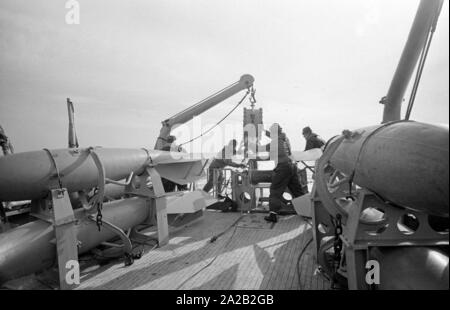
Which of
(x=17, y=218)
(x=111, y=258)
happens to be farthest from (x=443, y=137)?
(x=17, y=218)

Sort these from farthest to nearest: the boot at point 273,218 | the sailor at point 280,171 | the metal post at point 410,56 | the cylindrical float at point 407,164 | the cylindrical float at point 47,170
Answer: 1. the sailor at point 280,171
2. the boot at point 273,218
3. the metal post at point 410,56
4. the cylindrical float at point 47,170
5. the cylindrical float at point 407,164

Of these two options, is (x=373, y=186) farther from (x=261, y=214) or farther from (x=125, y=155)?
(x=261, y=214)

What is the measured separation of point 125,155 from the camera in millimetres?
4480

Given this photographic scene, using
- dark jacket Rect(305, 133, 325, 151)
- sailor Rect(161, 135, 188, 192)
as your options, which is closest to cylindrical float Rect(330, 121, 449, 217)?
dark jacket Rect(305, 133, 325, 151)

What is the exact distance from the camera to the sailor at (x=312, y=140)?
22.4 feet

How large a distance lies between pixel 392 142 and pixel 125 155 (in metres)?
4.01

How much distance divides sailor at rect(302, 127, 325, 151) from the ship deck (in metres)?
2.38

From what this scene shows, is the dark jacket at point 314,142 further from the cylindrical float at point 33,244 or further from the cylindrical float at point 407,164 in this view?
the cylindrical float at point 33,244

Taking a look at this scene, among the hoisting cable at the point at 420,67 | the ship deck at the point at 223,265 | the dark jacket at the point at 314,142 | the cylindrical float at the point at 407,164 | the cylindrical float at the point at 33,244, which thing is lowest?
the ship deck at the point at 223,265

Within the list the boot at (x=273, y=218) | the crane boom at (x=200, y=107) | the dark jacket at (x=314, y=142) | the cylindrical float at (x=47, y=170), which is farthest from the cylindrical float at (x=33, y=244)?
the dark jacket at (x=314, y=142)

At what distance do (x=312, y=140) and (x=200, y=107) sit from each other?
3.68 meters

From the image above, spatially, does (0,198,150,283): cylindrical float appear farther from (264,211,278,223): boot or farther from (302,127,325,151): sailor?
(302,127,325,151): sailor

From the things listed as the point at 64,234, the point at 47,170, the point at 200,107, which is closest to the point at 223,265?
the point at 64,234

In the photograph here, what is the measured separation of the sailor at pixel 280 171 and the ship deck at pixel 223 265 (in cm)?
93
